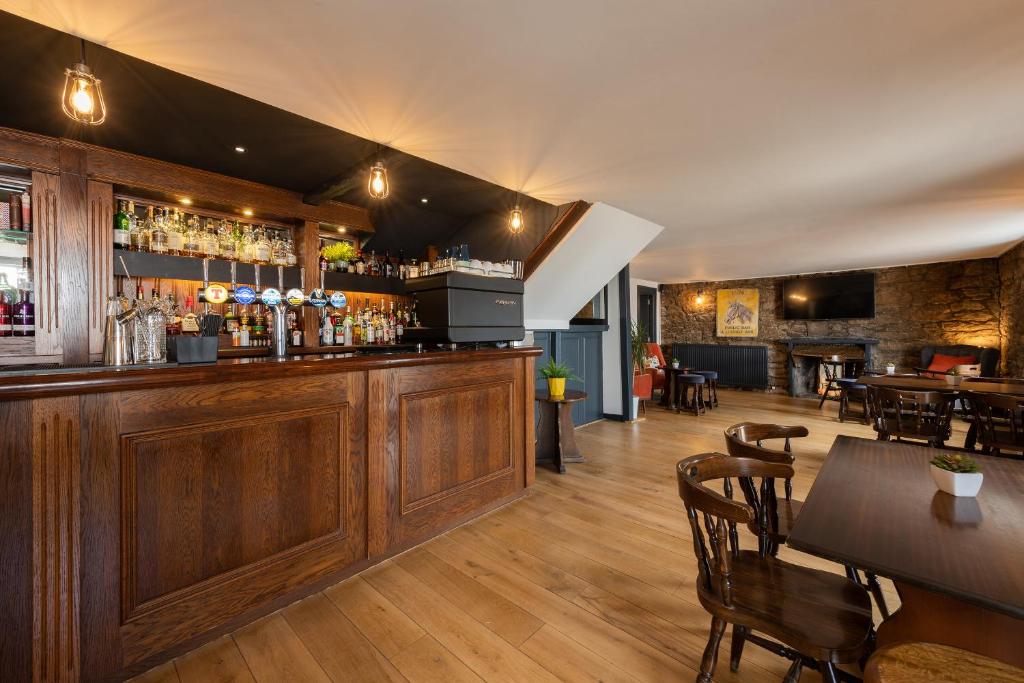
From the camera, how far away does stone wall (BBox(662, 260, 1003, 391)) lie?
22.8 ft

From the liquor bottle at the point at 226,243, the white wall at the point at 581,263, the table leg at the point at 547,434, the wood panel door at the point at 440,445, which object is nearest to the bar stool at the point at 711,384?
the white wall at the point at 581,263

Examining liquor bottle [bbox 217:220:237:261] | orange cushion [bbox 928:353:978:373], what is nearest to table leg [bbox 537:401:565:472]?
liquor bottle [bbox 217:220:237:261]

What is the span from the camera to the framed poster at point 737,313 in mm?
9273

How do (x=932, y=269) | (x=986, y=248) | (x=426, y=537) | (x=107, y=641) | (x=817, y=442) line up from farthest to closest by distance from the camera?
(x=932, y=269), (x=986, y=248), (x=817, y=442), (x=426, y=537), (x=107, y=641)

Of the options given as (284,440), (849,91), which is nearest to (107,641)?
(284,440)

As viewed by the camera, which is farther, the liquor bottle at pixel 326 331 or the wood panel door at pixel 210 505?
the liquor bottle at pixel 326 331

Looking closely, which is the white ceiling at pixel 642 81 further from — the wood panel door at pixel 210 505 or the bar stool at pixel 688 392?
the bar stool at pixel 688 392

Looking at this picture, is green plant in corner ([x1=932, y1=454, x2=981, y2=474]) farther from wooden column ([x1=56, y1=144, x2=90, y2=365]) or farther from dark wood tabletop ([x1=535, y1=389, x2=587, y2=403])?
wooden column ([x1=56, y1=144, x2=90, y2=365])

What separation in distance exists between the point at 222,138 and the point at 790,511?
406 cm

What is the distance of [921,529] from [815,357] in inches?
333

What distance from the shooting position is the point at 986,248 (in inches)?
247

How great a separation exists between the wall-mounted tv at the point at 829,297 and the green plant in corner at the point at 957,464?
8.35 meters

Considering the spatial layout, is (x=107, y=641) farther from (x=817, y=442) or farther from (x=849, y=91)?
(x=817, y=442)

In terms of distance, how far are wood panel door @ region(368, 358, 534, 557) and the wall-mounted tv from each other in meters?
7.91
